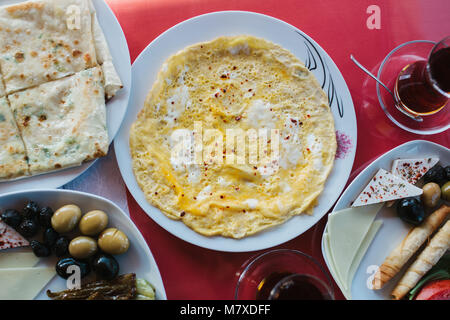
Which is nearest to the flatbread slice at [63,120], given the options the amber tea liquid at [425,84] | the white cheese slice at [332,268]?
the white cheese slice at [332,268]

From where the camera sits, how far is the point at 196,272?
7.54 ft

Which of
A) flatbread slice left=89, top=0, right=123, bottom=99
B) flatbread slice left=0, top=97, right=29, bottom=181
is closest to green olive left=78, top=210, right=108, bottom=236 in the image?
flatbread slice left=0, top=97, right=29, bottom=181

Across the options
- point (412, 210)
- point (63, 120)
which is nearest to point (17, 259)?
point (63, 120)

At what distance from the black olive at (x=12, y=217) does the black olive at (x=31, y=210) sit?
38mm

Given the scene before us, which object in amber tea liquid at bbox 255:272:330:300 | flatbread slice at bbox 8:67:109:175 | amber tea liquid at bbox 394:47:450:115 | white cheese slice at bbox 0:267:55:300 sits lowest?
white cheese slice at bbox 0:267:55:300

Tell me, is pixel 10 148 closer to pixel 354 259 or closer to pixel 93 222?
pixel 93 222

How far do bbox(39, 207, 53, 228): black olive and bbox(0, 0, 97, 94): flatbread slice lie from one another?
0.73 metres

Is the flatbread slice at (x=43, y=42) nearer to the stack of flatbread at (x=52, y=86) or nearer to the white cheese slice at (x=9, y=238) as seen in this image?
the stack of flatbread at (x=52, y=86)

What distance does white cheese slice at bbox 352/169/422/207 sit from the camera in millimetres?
2238

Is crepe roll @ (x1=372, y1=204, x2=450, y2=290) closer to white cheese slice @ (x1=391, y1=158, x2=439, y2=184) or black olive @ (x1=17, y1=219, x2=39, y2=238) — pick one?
white cheese slice @ (x1=391, y1=158, x2=439, y2=184)

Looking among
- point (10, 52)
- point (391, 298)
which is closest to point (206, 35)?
point (10, 52)

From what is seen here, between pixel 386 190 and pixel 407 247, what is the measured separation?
0.35m

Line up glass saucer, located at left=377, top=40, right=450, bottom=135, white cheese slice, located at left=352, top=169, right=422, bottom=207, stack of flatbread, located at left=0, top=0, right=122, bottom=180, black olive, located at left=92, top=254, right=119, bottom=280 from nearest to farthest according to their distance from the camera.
Result: black olive, located at left=92, top=254, right=119, bottom=280 < stack of flatbread, located at left=0, top=0, right=122, bottom=180 < white cheese slice, located at left=352, top=169, right=422, bottom=207 < glass saucer, located at left=377, top=40, right=450, bottom=135

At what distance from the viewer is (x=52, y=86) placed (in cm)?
222
